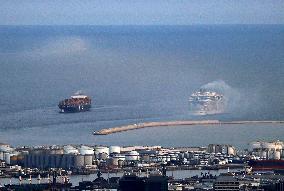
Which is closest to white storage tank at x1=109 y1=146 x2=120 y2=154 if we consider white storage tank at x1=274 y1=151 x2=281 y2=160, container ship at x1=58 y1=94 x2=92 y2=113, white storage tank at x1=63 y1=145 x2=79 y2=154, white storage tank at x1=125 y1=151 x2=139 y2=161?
white storage tank at x1=125 y1=151 x2=139 y2=161

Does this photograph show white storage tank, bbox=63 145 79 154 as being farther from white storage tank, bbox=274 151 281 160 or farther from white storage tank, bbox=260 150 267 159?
white storage tank, bbox=274 151 281 160

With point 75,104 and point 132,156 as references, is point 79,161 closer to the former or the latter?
point 132,156

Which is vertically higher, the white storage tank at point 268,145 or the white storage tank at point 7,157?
the white storage tank at point 268,145

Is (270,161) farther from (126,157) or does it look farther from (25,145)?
(25,145)

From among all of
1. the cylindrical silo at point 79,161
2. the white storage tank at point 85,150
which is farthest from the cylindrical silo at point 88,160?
the white storage tank at point 85,150

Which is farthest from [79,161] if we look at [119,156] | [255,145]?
[255,145]

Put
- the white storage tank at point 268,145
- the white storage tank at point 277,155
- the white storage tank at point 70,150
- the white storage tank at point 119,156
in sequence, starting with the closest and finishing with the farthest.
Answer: the white storage tank at point 277,155 → the white storage tank at point 119,156 → the white storage tank at point 70,150 → the white storage tank at point 268,145

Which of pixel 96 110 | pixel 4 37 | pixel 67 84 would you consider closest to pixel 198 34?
pixel 4 37

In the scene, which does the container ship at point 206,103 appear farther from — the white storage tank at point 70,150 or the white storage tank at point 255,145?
the white storage tank at point 70,150
